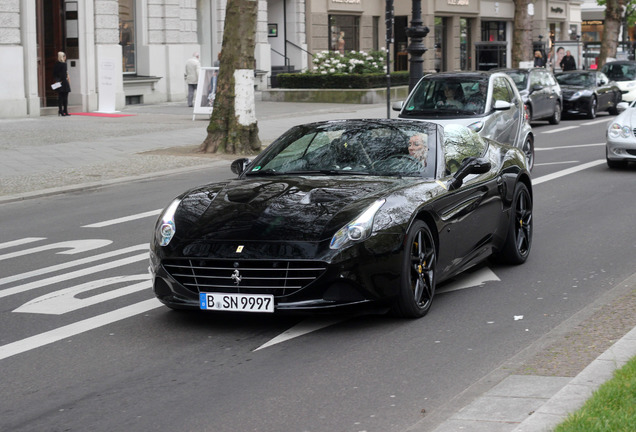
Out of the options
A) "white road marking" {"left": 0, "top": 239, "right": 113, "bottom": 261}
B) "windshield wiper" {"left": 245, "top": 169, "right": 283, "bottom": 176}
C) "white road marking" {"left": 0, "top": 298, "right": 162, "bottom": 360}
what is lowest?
→ "white road marking" {"left": 0, "top": 298, "right": 162, "bottom": 360}

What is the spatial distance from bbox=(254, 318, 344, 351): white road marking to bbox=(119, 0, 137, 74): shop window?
30665mm

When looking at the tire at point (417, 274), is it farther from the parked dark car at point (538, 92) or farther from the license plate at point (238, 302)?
the parked dark car at point (538, 92)

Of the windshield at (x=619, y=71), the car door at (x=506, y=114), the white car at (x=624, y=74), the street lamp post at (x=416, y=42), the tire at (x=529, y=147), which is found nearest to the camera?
the tire at (x=529, y=147)

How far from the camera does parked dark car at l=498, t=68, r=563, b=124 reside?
27.7m

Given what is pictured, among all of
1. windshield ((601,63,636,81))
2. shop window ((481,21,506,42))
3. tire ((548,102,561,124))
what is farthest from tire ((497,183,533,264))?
shop window ((481,21,506,42))

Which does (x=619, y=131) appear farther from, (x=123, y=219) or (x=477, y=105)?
(x=123, y=219)

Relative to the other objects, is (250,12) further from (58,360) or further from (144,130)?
(58,360)

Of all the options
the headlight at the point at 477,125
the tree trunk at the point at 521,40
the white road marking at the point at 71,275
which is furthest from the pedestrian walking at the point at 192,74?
the white road marking at the point at 71,275

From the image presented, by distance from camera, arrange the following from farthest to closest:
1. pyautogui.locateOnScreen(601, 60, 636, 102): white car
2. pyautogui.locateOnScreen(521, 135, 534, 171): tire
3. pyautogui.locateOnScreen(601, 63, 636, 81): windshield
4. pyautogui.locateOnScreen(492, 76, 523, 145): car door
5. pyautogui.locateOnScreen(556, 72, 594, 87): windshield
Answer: pyautogui.locateOnScreen(601, 63, 636, 81): windshield < pyautogui.locateOnScreen(601, 60, 636, 102): white car < pyautogui.locateOnScreen(556, 72, 594, 87): windshield < pyautogui.locateOnScreen(492, 76, 523, 145): car door < pyautogui.locateOnScreen(521, 135, 534, 171): tire

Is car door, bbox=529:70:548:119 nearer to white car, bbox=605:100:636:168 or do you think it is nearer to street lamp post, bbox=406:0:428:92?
street lamp post, bbox=406:0:428:92

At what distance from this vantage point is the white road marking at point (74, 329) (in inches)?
274

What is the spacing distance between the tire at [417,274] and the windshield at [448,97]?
10.5 metres

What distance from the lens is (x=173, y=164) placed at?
19750 millimetres

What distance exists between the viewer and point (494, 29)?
63.9 metres
